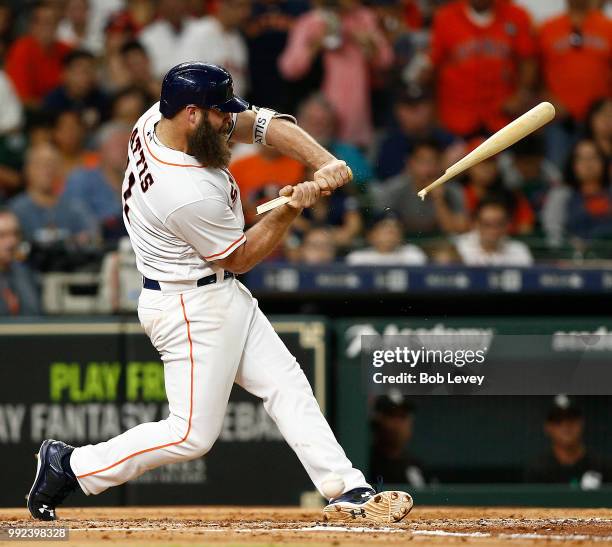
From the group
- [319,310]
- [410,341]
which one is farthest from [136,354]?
[410,341]

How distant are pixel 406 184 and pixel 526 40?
2.51 m

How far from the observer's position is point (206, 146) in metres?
4.76

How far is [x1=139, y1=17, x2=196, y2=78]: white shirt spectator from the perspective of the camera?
9.97m

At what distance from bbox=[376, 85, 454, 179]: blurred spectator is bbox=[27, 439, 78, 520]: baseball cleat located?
4172 mm

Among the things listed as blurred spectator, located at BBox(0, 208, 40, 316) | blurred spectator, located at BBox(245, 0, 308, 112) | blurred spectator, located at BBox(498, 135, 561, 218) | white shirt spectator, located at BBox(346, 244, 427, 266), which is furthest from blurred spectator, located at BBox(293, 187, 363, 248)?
blurred spectator, located at BBox(245, 0, 308, 112)

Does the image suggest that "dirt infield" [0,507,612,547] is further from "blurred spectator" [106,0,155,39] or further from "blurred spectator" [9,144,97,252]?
"blurred spectator" [106,0,155,39]

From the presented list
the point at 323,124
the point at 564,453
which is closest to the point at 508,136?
the point at 564,453

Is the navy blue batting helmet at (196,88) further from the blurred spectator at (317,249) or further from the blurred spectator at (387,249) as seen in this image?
the blurred spectator at (387,249)

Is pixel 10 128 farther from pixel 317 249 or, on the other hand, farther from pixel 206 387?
pixel 206 387

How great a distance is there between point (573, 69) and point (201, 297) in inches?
227

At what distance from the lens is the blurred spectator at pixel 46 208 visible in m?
8.62

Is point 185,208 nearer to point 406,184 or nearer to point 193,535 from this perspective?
point 193,535

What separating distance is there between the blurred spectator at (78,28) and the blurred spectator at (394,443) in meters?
4.69

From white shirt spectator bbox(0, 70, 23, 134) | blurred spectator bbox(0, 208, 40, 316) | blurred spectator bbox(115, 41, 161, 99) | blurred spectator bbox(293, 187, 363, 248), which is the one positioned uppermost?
blurred spectator bbox(115, 41, 161, 99)
